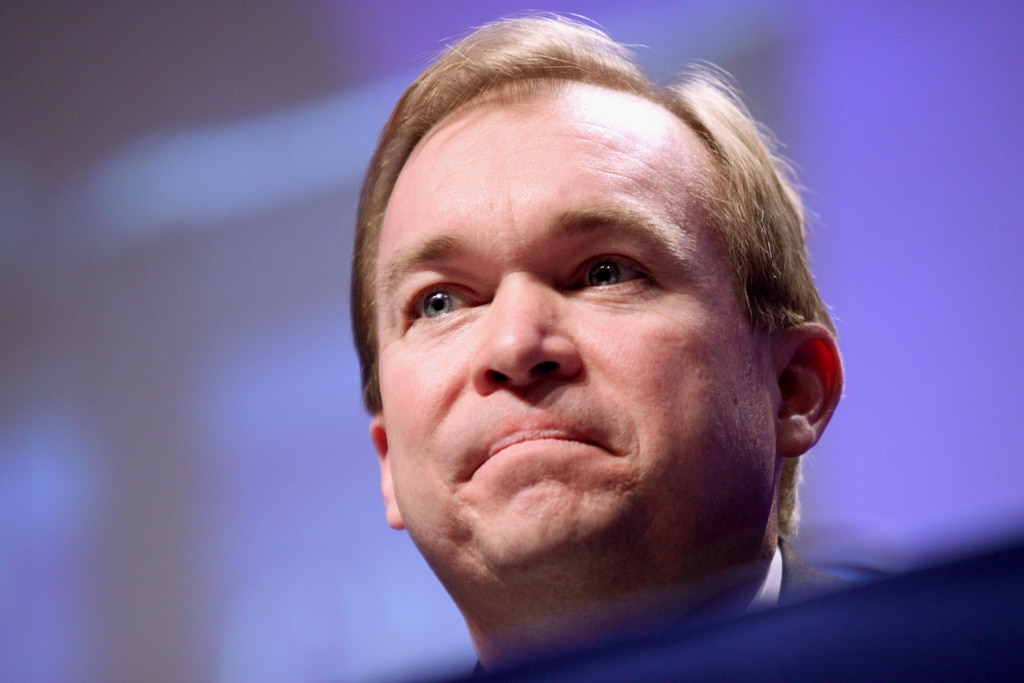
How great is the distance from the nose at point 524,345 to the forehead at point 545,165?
0.30ft

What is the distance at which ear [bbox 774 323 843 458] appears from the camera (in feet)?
4.28

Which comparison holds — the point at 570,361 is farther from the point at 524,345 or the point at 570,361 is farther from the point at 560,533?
the point at 560,533

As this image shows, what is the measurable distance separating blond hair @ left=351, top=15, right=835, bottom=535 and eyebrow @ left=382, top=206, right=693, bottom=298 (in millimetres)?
96

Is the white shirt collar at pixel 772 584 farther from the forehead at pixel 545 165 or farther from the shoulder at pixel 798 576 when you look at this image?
the forehead at pixel 545 165

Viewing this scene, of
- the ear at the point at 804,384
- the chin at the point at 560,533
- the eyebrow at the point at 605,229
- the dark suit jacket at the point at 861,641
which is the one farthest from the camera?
the ear at the point at 804,384

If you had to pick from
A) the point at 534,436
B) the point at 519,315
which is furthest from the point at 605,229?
the point at 534,436

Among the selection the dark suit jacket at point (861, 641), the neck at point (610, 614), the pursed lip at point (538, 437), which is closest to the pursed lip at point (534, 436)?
the pursed lip at point (538, 437)

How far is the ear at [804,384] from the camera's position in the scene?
4.28 feet

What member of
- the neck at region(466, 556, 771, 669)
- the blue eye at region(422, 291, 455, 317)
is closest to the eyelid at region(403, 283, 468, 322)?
the blue eye at region(422, 291, 455, 317)

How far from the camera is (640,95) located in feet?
4.76

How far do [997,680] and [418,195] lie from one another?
1.05 m

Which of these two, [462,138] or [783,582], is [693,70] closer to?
[462,138]

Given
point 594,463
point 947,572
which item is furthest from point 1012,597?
point 594,463

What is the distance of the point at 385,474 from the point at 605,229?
1.66ft
